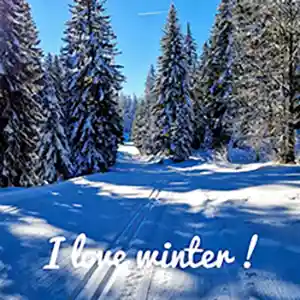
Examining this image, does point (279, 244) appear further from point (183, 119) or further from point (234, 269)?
point (183, 119)

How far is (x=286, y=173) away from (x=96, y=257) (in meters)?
6.89

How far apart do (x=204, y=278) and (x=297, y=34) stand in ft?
36.0

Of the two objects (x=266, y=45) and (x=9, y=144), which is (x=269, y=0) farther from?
(x=9, y=144)

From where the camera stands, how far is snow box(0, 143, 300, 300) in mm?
3059

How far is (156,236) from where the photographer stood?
462 cm

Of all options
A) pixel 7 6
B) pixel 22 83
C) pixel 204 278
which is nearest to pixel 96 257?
pixel 204 278

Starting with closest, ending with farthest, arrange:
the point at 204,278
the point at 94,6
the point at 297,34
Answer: the point at 204,278
the point at 297,34
the point at 94,6

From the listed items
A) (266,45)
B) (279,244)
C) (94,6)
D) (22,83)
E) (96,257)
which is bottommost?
(96,257)

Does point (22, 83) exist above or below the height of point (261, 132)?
above

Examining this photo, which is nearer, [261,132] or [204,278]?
[204,278]

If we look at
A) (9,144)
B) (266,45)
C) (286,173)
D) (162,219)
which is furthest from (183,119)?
(162,219)

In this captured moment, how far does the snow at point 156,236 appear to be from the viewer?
3.06 meters

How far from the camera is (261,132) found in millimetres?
12242

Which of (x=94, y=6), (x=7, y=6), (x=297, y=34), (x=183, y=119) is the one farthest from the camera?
(x=183, y=119)
